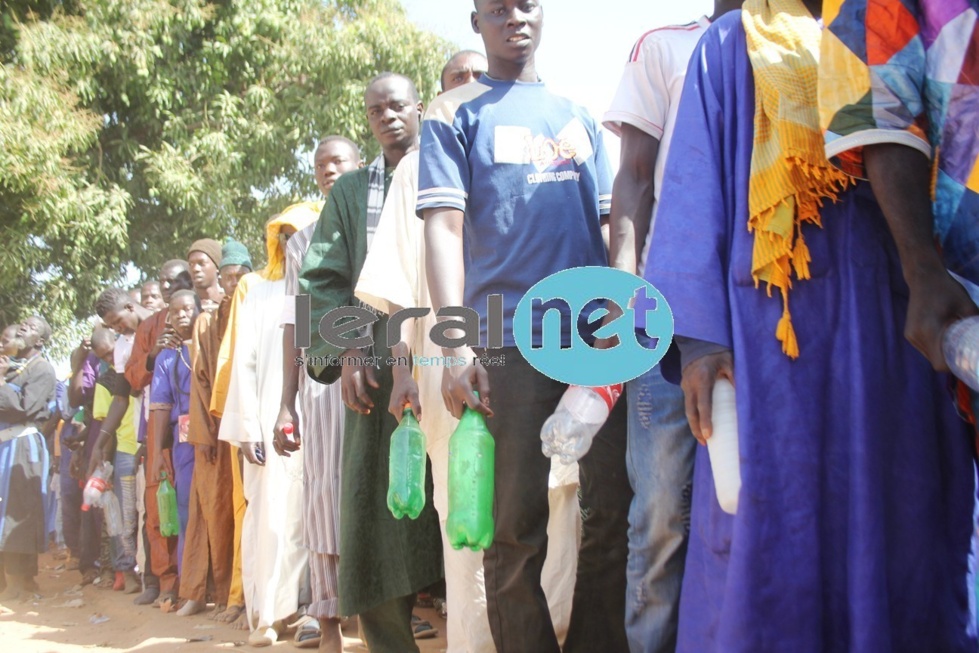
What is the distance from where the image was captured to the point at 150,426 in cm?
798

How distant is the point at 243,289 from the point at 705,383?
4670 mm

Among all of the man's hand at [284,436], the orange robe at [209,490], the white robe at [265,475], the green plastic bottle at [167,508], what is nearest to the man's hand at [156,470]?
the green plastic bottle at [167,508]

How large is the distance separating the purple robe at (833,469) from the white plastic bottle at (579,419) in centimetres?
61

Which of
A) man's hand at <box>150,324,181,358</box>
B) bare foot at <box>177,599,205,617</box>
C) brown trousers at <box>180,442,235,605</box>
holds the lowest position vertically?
bare foot at <box>177,599,205,617</box>

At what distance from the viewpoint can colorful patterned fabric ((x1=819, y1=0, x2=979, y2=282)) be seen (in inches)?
86.7

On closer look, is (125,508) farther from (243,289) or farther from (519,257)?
(519,257)

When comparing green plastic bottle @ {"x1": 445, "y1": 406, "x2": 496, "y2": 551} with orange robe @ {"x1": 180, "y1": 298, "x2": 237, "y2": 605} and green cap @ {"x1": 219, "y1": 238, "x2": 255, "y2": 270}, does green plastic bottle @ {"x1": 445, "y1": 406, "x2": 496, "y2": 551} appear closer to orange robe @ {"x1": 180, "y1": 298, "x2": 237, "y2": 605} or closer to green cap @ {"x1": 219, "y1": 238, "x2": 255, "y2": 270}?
orange robe @ {"x1": 180, "y1": 298, "x2": 237, "y2": 605}

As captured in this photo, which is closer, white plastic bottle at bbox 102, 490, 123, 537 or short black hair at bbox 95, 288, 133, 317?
white plastic bottle at bbox 102, 490, 123, 537

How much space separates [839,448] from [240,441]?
4282mm

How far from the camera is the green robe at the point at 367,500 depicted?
13.4ft

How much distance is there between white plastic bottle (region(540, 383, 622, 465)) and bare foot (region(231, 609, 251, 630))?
3.84m

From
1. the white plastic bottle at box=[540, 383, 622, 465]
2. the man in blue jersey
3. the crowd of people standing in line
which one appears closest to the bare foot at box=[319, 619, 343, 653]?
the crowd of people standing in line

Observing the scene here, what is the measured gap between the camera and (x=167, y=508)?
25.5ft

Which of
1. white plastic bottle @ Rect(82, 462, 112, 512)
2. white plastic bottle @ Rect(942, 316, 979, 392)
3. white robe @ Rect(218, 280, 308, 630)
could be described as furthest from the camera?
white plastic bottle @ Rect(82, 462, 112, 512)
